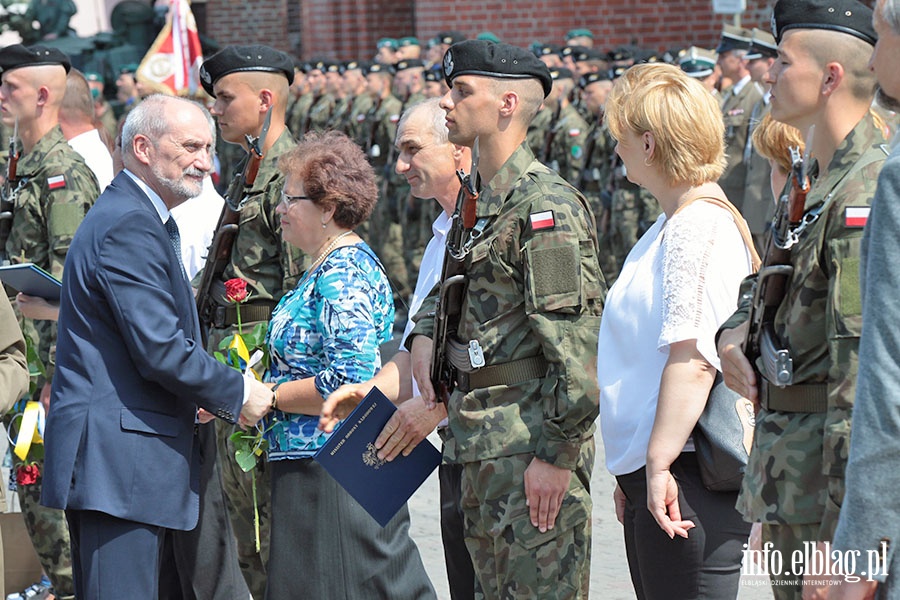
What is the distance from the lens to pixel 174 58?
1311 centimetres

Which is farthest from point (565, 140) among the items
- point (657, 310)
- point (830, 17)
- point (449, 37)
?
point (830, 17)

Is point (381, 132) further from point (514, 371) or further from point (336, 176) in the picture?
point (514, 371)

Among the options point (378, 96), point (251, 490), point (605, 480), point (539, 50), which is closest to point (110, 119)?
point (378, 96)

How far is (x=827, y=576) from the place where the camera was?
2375mm

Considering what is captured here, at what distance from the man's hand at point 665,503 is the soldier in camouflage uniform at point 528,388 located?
0.33 meters

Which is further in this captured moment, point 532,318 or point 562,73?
point 562,73

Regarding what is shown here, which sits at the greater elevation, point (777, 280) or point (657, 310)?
point (777, 280)

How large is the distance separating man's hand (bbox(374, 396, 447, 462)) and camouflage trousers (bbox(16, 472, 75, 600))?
2047 mm

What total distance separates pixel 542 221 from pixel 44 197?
289cm

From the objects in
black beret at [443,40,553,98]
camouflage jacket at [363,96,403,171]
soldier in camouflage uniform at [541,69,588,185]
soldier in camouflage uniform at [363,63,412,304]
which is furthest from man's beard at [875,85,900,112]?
camouflage jacket at [363,96,403,171]

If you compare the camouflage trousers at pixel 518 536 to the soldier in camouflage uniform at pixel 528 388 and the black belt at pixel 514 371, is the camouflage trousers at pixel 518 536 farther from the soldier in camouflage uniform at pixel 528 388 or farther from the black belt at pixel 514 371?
the black belt at pixel 514 371

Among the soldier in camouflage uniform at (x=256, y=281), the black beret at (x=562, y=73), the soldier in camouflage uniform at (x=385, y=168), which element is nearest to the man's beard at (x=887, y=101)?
the soldier in camouflage uniform at (x=256, y=281)

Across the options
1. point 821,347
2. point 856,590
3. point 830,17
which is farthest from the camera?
point 830,17

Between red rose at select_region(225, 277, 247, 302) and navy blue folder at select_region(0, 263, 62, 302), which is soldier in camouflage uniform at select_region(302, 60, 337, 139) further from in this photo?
red rose at select_region(225, 277, 247, 302)
